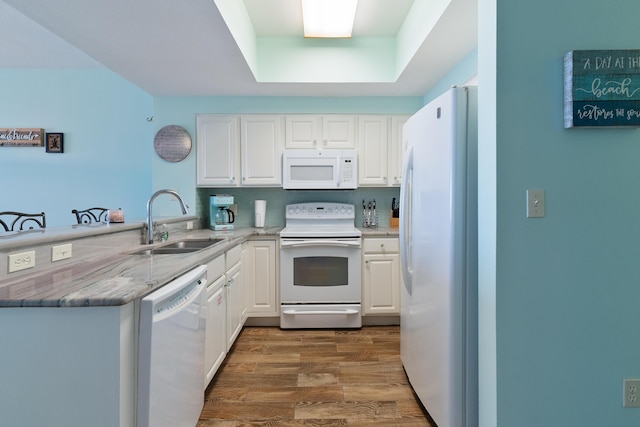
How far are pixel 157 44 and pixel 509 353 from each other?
2794mm

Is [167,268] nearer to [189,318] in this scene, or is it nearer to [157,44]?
[189,318]

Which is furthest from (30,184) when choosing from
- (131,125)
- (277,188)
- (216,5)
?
(216,5)

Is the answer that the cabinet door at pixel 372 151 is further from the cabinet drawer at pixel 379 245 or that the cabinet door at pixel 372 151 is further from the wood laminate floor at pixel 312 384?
the wood laminate floor at pixel 312 384

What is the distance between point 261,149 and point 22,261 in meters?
2.40

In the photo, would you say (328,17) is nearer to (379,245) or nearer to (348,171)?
(348,171)

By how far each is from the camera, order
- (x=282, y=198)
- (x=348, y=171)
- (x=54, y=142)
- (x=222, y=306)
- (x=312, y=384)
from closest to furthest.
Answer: (x=312, y=384)
(x=222, y=306)
(x=348, y=171)
(x=282, y=198)
(x=54, y=142)

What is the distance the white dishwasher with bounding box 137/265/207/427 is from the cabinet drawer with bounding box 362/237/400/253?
181 cm

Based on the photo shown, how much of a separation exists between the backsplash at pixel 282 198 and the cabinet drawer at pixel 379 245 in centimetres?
62

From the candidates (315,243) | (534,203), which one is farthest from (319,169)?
(534,203)

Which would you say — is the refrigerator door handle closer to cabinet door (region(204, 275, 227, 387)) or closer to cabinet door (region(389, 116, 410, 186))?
cabinet door (region(204, 275, 227, 387))

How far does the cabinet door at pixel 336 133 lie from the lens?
3611 mm

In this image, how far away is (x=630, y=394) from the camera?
1.44m

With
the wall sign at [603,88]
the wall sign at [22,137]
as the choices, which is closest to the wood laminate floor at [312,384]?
the wall sign at [603,88]

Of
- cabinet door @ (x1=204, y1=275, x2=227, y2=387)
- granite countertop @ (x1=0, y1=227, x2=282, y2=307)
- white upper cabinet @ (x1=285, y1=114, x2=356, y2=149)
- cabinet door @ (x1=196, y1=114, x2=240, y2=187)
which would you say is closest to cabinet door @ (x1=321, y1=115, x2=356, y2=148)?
white upper cabinet @ (x1=285, y1=114, x2=356, y2=149)
